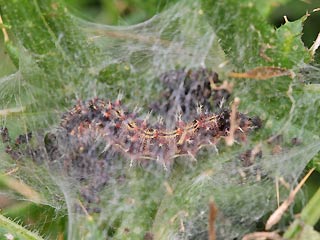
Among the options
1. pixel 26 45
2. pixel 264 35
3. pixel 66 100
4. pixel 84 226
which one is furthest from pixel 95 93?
pixel 264 35

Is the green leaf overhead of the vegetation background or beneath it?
beneath

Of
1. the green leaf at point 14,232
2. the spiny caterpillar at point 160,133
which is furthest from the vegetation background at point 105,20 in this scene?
the spiny caterpillar at point 160,133

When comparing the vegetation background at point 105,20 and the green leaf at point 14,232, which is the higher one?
the vegetation background at point 105,20

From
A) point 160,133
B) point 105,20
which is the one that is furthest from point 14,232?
point 105,20

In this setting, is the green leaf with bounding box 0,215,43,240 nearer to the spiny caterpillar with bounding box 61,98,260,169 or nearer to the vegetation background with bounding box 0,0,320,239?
the vegetation background with bounding box 0,0,320,239

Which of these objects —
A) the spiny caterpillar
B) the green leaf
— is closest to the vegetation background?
the green leaf

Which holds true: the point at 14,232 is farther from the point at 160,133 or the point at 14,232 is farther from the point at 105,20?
the point at 105,20

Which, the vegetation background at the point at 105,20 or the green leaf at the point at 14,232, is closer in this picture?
the green leaf at the point at 14,232

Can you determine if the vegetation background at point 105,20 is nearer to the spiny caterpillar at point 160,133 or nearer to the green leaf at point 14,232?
the green leaf at point 14,232

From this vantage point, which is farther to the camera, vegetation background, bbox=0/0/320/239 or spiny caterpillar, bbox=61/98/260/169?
vegetation background, bbox=0/0/320/239
